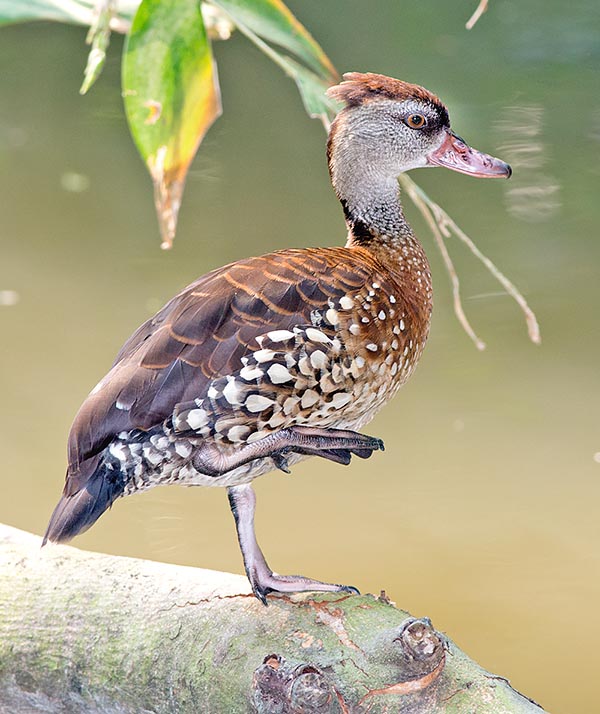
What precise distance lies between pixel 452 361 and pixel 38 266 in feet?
2.87

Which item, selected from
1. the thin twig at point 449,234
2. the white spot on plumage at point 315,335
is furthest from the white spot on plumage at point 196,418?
the thin twig at point 449,234

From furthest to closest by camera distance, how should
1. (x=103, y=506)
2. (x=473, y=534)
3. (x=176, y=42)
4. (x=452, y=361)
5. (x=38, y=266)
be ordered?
(x=38, y=266) < (x=452, y=361) < (x=473, y=534) < (x=103, y=506) < (x=176, y=42)

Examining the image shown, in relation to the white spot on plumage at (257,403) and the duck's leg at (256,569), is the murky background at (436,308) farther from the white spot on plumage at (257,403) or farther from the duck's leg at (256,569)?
the white spot on plumage at (257,403)

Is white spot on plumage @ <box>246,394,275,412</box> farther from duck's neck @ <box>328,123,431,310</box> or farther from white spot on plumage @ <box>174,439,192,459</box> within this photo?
duck's neck @ <box>328,123,431,310</box>

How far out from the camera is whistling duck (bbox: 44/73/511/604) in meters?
0.84

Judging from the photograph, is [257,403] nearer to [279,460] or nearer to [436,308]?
[279,460]

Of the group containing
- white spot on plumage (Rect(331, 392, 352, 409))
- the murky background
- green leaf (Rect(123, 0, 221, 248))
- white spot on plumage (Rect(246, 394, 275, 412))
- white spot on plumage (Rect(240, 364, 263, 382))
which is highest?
green leaf (Rect(123, 0, 221, 248))

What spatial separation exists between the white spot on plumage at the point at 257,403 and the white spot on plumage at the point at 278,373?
0.02 metres

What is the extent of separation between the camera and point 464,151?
1.05m

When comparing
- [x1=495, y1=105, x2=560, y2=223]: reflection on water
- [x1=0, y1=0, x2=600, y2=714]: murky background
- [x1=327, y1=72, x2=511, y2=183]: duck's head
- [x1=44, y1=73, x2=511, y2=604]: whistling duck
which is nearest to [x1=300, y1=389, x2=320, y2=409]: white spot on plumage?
[x1=44, y1=73, x2=511, y2=604]: whistling duck

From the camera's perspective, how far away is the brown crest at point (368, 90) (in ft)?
3.32

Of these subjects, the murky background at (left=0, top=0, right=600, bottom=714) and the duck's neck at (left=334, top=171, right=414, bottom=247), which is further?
the murky background at (left=0, top=0, right=600, bottom=714)

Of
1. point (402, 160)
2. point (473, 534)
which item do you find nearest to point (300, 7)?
point (473, 534)

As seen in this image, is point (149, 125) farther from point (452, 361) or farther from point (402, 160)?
point (452, 361)
